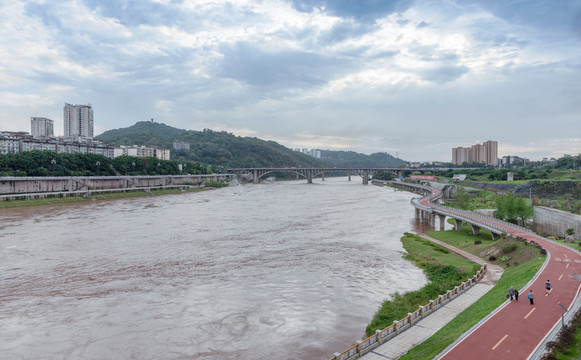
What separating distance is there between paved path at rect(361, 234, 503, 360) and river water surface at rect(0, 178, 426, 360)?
2.74 meters

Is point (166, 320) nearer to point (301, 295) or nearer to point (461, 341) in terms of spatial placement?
point (301, 295)

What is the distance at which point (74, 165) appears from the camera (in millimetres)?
90062

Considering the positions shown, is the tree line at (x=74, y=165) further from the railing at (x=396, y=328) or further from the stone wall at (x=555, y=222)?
the stone wall at (x=555, y=222)

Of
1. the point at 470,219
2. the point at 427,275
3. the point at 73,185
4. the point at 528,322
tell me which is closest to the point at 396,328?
the point at 528,322

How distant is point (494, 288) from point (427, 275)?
6.45m

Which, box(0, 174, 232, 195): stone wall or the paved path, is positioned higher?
box(0, 174, 232, 195): stone wall

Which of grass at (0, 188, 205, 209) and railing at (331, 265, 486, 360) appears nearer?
railing at (331, 265, 486, 360)

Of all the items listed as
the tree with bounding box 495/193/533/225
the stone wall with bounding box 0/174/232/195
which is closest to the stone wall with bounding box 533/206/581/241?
the tree with bounding box 495/193/533/225

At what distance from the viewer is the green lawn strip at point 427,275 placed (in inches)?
772

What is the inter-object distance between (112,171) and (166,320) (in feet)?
293

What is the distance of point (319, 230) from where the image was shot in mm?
48062

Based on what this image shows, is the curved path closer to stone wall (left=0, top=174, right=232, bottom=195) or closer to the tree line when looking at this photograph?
stone wall (left=0, top=174, right=232, bottom=195)

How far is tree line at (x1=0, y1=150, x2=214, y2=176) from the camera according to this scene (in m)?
79.3

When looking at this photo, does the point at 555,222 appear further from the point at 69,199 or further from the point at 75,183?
the point at 75,183
